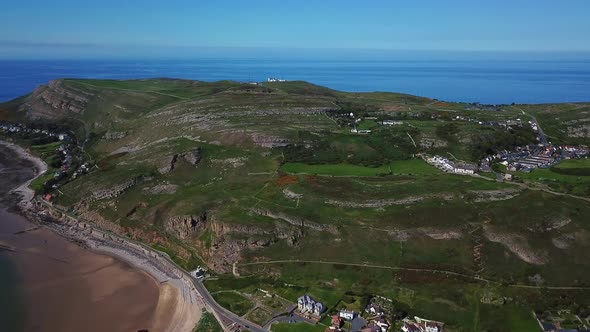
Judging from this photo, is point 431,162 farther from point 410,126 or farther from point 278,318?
point 278,318

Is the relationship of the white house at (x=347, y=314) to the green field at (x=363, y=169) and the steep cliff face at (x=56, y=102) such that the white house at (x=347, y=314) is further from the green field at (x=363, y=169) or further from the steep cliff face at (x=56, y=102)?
the steep cliff face at (x=56, y=102)

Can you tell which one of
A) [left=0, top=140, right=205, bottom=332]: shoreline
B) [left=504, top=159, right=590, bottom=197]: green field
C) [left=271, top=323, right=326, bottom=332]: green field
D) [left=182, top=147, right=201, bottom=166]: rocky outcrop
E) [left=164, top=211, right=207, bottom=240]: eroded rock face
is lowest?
[left=0, top=140, right=205, bottom=332]: shoreline

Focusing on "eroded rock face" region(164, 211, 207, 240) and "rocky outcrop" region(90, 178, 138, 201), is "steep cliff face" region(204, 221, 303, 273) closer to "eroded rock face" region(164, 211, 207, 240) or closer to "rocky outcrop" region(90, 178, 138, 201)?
"eroded rock face" region(164, 211, 207, 240)

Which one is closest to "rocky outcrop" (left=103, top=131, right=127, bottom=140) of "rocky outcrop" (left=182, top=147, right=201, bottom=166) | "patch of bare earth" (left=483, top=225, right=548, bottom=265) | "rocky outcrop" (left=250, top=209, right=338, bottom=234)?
"rocky outcrop" (left=182, top=147, right=201, bottom=166)

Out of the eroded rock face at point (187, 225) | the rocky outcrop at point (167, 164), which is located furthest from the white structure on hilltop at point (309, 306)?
the rocky outcrop at point (167, 164)

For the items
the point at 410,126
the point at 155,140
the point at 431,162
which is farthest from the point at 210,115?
the point at 431,162

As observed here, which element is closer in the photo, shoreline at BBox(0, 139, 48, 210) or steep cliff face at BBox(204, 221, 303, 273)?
steep cliff face at BBox(204, 221, 303, 273)

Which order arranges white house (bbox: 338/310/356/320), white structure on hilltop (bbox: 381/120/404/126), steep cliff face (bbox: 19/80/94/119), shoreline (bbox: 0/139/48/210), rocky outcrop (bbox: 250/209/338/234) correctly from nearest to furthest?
white house (bbox: 338/310/356/320) < rocky outcrop (bbox: 250/209/338/234) < shoreline (bbox: 0/139/48/210) < white structure on hilltop (bbox: 381/120/404/126) < steep cliff face (bbox: 19/80/94/119)
